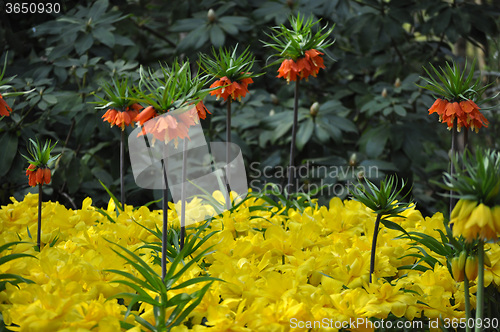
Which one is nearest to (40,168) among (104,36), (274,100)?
(104,36)

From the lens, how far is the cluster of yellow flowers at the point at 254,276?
2.78 feet

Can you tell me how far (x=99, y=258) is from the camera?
3.31 feet

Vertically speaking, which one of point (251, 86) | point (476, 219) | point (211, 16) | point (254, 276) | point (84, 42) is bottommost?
point (254, 276)

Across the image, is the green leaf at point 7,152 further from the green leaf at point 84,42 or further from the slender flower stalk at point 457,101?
the slender flower stalk at point 457,101

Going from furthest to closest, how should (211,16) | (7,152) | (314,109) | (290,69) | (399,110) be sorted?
1. (211,16)
2. (399,110)
3. (314,109)
4. (7,152)
5. (290,69)

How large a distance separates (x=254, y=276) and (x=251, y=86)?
2.10 m

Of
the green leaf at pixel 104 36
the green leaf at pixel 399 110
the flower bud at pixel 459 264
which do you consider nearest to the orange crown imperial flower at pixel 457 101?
the flower bud at pixel 459 264

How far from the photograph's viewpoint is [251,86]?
9.84 feet

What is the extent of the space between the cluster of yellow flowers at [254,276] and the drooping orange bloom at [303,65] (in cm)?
37

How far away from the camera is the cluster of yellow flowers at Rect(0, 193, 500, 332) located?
0.85 metres

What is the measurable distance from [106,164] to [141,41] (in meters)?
0.81

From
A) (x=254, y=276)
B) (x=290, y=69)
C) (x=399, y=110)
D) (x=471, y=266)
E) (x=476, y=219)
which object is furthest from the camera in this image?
(x=399, y=110)

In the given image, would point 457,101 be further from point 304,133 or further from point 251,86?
point 251,86

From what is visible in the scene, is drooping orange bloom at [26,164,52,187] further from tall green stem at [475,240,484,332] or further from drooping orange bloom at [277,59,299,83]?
tall green stem at [475,240,484,332]
